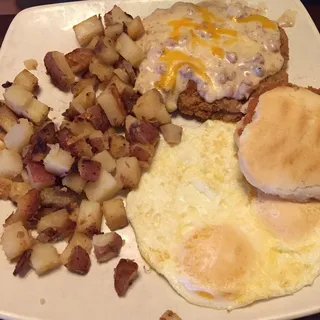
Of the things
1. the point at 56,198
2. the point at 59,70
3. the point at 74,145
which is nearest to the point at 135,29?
the point at 59,70

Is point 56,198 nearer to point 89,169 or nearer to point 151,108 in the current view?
point 89,169

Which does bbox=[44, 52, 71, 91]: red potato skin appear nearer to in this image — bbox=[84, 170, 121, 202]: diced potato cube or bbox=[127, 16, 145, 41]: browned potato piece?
bbox=[127, 16, 145, 41]: browned potato piece

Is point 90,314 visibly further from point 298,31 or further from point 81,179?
point 298,31

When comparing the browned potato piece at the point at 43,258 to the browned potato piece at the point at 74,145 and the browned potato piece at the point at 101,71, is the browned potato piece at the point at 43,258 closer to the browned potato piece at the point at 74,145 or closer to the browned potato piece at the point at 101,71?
the browned potato piece at the point at 74,145

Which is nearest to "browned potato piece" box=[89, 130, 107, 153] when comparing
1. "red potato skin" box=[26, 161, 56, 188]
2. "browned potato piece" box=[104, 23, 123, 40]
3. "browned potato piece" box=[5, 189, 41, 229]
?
"red potato skin" box=[26, 161, 56, 188]

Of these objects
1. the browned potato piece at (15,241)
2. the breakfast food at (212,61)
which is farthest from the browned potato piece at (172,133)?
the browned potato piece at (15,241)

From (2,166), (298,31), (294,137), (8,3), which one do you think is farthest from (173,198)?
(8,3)
